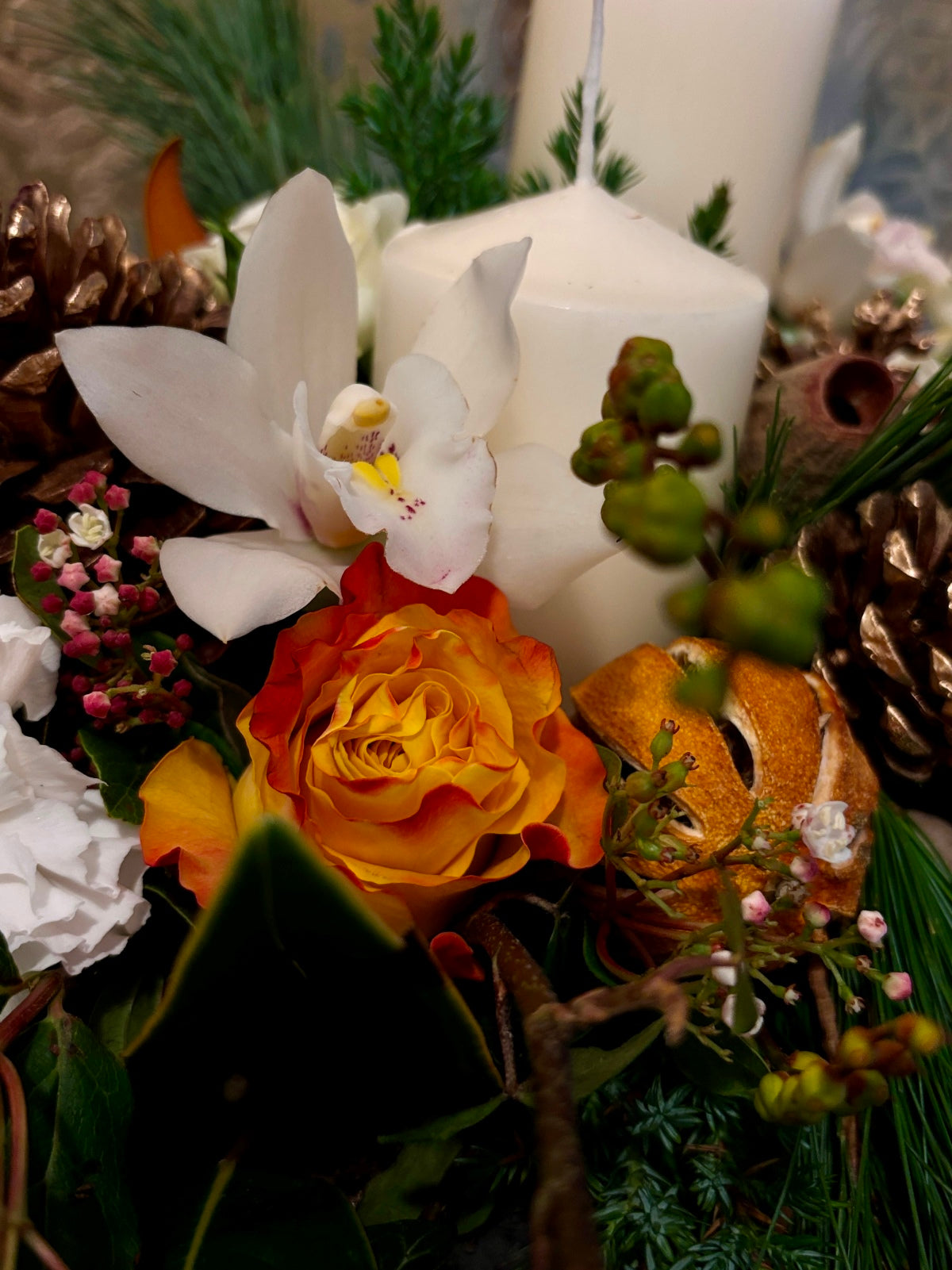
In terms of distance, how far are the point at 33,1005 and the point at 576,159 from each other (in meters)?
0.41

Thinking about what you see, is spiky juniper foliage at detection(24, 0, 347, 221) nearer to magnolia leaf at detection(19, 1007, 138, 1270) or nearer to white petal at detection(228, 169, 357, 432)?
white petal at detection(228, 169, 357, 432)

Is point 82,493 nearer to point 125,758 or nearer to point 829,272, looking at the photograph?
point 125,758

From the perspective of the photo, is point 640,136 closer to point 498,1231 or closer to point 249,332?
point 249,332

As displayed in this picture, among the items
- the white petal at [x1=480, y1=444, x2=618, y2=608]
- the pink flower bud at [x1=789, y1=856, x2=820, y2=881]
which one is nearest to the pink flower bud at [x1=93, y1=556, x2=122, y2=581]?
the white petal at [x1=480, y1=444, x2=618, y2=608]

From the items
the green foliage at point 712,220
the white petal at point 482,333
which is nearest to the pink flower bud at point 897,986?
the white petal at point 482,333

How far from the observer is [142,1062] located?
10.5 inches

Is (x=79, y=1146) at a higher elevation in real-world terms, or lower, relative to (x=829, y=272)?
lower

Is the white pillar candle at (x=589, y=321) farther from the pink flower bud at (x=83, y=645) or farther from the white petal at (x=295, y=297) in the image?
the pink flower bud at (x=83, y=645)

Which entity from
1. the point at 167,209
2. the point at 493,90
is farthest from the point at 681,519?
the point at 493,90

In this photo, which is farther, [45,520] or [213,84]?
[213,84]

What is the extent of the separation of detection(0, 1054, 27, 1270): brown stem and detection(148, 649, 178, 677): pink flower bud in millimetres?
117

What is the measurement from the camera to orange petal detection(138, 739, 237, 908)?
284mm

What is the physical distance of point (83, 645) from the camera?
304 mm

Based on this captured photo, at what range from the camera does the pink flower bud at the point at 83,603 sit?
0.31 meters
